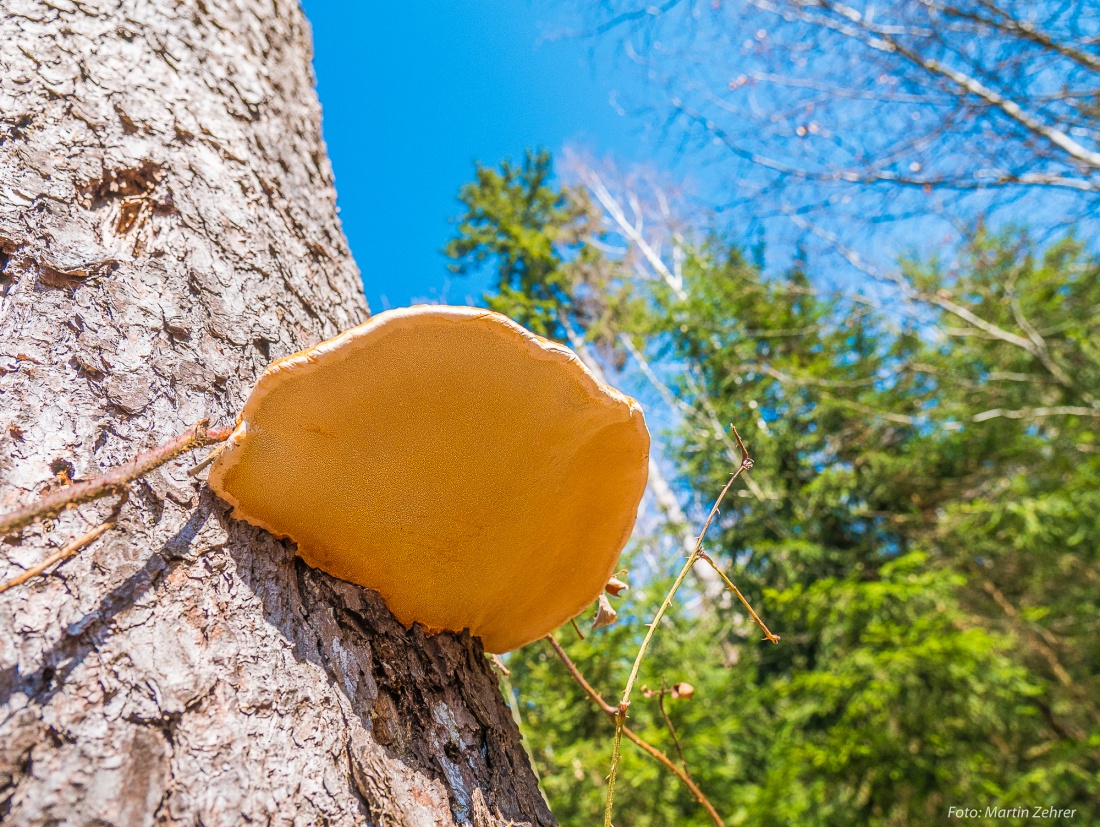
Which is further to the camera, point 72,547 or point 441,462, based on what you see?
point 441,462

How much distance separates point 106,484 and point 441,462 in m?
0.48

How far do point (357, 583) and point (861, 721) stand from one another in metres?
5.78

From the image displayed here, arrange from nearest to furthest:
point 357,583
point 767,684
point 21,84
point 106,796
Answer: point 106,796, point 357,583, point 21,84, point 767,684

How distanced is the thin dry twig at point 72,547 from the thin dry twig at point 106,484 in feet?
0.09

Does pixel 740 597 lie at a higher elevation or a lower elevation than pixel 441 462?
lower

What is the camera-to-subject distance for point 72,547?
84 centimetres

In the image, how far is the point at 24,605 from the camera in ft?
2.53

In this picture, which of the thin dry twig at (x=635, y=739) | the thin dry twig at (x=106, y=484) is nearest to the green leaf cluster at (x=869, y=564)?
the thin dry twig at (x=635, y=739)

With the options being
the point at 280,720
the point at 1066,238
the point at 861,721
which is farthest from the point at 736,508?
the point at 280,720

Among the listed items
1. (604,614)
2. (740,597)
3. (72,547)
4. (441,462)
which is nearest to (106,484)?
(72,547)

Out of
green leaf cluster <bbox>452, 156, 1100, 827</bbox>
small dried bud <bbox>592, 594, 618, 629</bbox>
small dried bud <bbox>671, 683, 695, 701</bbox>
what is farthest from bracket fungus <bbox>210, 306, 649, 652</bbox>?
green leaf cluster <bbox>452, 156, 1100, 827</bbox>

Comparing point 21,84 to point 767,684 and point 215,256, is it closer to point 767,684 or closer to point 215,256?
point 215,256

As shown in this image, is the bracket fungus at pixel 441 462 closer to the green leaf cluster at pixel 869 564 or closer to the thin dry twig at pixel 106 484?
the thin dry twig at pixel 106 484

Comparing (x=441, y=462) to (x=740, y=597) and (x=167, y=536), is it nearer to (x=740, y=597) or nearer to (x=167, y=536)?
(x=167, y=536)
